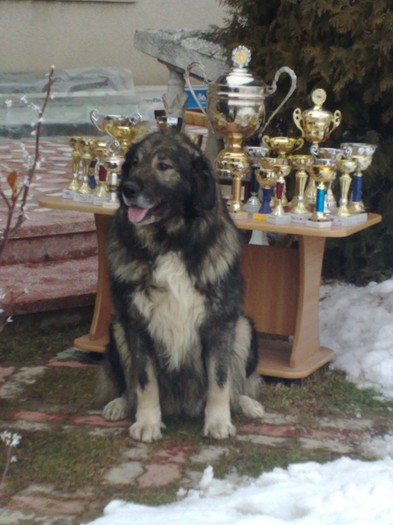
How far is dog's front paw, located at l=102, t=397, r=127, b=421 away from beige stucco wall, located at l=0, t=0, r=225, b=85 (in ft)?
21.6

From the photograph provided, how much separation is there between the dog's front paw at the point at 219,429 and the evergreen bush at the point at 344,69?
223cm

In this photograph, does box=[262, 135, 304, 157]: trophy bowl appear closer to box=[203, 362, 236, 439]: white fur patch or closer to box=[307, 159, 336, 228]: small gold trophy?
box=[307, 159, 336, 228]: small gold trophy

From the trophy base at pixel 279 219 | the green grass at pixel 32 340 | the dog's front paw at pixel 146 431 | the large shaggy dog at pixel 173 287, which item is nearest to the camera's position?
the large shaggy dog at pixel 173 287

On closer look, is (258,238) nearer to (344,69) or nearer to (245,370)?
(344,69)

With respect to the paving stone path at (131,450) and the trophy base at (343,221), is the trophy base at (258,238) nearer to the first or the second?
the trophy base at (343,221)

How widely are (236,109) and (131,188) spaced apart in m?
1.37

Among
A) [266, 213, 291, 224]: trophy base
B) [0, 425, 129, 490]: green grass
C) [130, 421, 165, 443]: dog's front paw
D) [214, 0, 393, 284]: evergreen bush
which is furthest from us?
[214, 0, 393, 284]: evergreen bush

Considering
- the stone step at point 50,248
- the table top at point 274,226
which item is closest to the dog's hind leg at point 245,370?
the table top at point 274,226

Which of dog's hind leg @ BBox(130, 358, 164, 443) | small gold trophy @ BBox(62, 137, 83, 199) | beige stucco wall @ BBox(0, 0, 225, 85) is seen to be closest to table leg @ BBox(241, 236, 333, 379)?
dog's hind leg @ BBox(130, 358, 164, 443)

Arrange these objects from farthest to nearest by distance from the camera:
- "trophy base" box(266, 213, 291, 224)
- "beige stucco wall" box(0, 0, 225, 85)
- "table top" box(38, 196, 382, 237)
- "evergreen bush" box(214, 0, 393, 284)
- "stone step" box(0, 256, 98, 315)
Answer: "beige stucco wall" box(0, 0, 225, 85)
"stone step" box(0, 256, 98, 315)
"evergreen bush" box(214, 0, 393, 284)
"trophy base" box(266, 213, 291, 224)
"table top" box(38, 196, 382, 237)

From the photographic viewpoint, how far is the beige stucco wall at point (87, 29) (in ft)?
35.7

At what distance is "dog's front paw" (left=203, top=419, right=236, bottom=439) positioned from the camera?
15.0 ft

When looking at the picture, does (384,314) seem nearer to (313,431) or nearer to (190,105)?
(313,431)

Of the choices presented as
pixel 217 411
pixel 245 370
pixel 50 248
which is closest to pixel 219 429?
pixel 217 411
